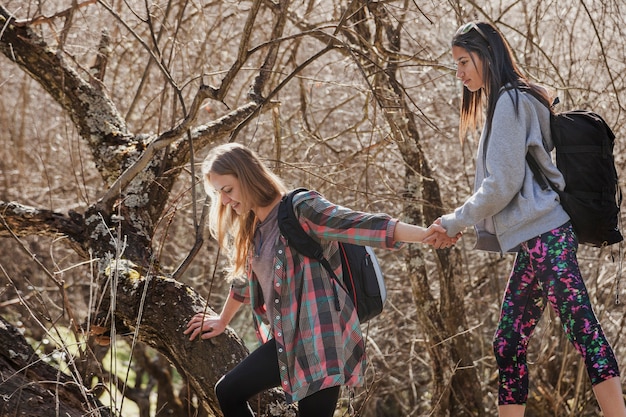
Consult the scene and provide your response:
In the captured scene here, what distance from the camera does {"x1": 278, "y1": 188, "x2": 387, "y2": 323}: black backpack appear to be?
8.86 ft

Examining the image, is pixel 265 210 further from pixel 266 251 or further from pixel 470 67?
pixel 470 67

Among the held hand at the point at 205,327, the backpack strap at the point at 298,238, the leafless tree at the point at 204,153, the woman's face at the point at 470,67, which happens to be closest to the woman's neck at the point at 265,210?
the backpack strap at the point at 298,238

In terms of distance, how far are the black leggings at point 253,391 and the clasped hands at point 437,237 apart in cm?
54

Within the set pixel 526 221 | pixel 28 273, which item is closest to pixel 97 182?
pixel 28 273

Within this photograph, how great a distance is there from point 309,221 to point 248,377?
51 cm

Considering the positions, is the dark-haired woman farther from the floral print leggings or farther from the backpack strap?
the backpack strap

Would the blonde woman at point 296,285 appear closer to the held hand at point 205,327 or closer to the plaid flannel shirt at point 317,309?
the plaid flannel shirt at point 317,309

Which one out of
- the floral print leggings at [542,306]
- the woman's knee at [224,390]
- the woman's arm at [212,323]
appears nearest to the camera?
the floral print leggings at [542,306]

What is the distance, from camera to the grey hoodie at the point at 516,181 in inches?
104

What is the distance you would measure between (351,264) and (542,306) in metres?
0.63

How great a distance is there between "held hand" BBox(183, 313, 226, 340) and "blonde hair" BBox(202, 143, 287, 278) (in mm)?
226

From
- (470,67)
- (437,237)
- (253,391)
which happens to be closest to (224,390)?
(253,391)

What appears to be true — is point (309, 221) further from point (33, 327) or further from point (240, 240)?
point (33, 327)

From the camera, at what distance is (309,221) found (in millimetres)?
2682
